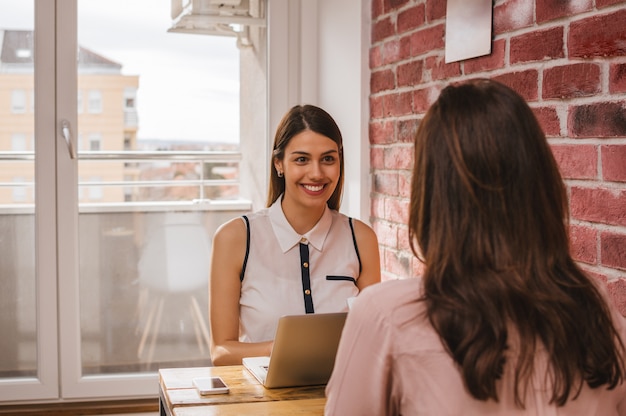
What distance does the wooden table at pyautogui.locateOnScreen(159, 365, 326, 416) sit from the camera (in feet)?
5.23

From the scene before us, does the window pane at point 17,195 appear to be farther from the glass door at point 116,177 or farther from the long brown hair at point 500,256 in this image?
the long brown hair at point 500,256

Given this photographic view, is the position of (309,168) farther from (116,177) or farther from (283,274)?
(116,177)

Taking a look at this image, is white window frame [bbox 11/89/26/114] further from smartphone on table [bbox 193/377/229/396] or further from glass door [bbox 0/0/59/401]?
smartphone on table [bbox 193/377/229/396]

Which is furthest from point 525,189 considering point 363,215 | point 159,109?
point 159,109

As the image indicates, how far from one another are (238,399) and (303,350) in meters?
0.17

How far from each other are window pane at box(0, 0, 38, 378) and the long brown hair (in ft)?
8.04

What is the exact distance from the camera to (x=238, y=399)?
1.66 m

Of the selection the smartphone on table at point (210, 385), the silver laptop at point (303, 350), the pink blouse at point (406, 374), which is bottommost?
the smartphone on table at point (210, 385)

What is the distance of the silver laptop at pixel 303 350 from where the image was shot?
1624 mm

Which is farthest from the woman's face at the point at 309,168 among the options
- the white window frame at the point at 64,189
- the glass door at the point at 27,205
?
the glass door at the point at 27,205

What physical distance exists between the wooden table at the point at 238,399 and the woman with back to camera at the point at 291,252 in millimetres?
418

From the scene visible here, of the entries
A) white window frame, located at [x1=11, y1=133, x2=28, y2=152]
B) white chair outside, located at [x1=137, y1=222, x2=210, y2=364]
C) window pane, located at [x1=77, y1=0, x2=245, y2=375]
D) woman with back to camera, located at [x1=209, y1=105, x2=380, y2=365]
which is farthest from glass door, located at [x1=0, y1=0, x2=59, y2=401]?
woman with back to camera, located at [x1=209, y1=105, x2=380, y2=365]

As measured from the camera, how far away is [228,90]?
340cm

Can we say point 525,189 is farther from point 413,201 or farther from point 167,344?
point 167,344
